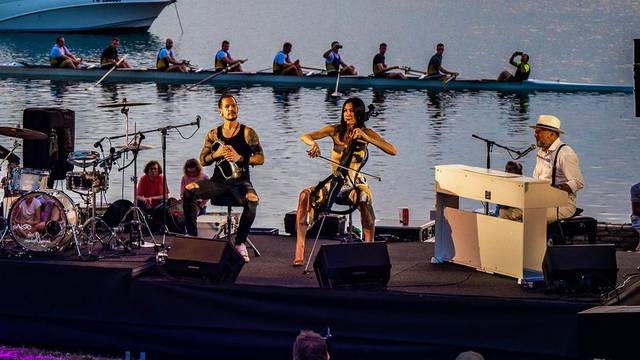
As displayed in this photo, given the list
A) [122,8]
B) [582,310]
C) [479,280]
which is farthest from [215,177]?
[122,8]

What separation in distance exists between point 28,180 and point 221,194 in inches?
63.8

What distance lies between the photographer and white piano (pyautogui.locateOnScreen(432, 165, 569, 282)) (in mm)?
12359

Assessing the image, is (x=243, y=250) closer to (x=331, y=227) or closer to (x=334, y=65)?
(x=331, y=227)

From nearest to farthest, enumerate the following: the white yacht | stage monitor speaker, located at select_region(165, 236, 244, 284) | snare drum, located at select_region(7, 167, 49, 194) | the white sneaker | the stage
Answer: the stage
stage monitor speaker, located at select_region(165, 236, 244, 284)
the white sneaker
snare drum, located at select_region(7, 167, 49, 194)
the white yacht

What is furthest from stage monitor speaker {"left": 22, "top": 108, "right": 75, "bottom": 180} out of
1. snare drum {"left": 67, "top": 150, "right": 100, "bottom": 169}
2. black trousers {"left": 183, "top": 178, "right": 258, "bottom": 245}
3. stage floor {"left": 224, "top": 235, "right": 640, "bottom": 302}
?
stage floor {"left": 224, "top": 235, "right": 640, "bottom": 302}

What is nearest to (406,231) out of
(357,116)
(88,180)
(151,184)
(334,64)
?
(357,116)

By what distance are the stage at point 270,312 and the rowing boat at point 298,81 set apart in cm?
2401

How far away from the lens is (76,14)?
6331 cm

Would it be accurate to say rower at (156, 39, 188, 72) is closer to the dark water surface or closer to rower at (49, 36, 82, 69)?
the dark water surface

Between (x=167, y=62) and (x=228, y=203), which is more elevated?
(x=167, y=62)

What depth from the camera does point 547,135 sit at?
526 inches

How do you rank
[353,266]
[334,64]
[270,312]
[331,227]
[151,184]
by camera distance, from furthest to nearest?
[334,64], [151,184], [331,227], [270,312], [353,266]

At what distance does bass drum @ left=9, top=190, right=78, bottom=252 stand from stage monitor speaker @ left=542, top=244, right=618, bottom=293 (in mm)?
3858

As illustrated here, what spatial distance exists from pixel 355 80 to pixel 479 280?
2468 cm
